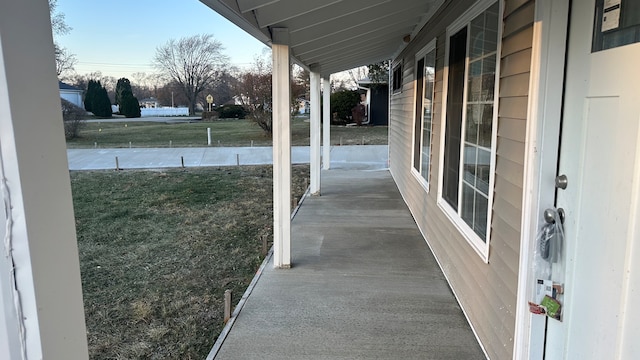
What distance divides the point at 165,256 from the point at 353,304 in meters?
2.70

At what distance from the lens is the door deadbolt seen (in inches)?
69.1

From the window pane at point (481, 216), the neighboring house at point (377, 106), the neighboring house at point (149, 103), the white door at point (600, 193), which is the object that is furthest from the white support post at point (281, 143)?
the neighboring house at point (149, 103)

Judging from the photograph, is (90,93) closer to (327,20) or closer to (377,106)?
(377,106)

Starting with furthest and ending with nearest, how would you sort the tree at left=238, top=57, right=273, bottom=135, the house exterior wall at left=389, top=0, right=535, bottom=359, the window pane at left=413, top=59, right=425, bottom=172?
1. the tree at left=238, top=57, right=273, bottom=135
2. the window pane at left=413, top=59, right=425, bottom=172
3. the house exterior wall at left=389, top=0, right=535, bottom=359

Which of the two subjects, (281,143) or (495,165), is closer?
(495,165)

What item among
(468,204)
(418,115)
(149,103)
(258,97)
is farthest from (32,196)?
(149,103)

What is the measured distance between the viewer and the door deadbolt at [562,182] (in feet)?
5.76

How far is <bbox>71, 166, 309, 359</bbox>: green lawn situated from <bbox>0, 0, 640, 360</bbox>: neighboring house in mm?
950

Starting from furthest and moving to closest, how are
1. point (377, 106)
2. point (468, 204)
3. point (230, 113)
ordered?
1. point (230, 113)
2. point (377, 106)
3. point (468, 204)

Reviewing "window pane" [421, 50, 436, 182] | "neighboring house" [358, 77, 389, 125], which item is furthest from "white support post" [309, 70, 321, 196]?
"neighboring house" [358, 77, 389, 125]

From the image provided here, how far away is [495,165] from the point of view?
2.46 m

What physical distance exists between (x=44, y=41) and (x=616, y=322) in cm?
173

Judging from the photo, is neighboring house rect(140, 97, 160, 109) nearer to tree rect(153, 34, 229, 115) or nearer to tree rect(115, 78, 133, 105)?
tree rect(153, 34, 229, 115)

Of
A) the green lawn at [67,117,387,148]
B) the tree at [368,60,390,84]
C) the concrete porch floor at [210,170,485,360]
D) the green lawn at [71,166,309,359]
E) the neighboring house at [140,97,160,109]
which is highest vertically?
the tree at [368,60,390,84]
